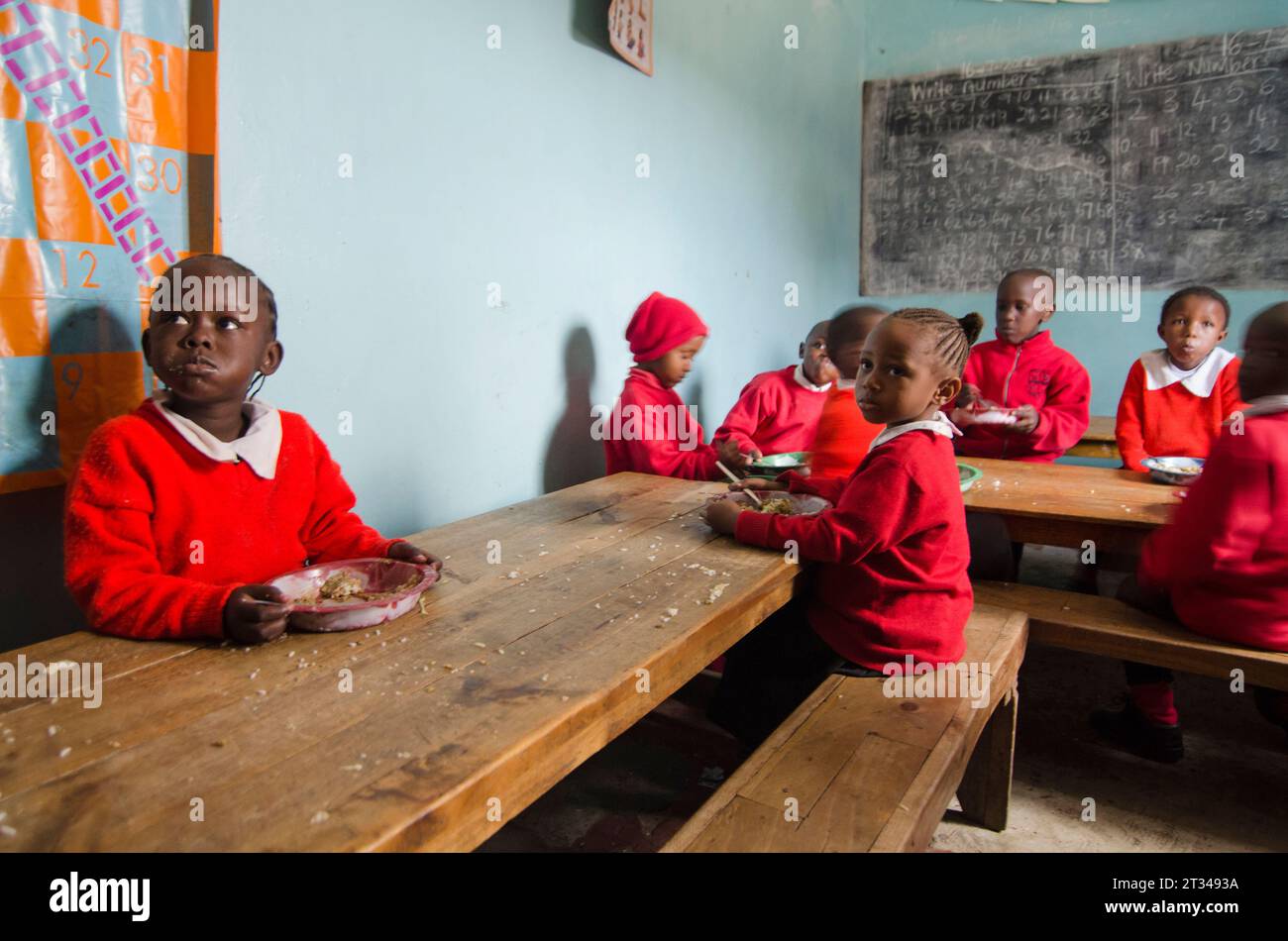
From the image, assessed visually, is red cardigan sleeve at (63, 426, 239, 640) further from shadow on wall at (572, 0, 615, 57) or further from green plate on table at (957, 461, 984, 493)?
shadow on wall at (572, 0, 615, 57)

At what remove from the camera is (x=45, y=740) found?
1.01 meters

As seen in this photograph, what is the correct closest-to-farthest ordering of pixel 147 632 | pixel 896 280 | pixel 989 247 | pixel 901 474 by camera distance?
pixel 147 632 → pixel 901 474 → pixel 989 247 → pixel 896 280

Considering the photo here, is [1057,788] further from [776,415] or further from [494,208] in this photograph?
[494,208]

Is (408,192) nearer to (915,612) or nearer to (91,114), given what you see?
(91,114)

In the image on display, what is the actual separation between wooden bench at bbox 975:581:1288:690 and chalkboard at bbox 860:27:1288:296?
12.1 feet

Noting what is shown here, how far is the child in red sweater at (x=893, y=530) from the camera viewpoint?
6.02 feet

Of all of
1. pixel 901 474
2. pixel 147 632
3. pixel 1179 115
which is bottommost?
pixel 147 632

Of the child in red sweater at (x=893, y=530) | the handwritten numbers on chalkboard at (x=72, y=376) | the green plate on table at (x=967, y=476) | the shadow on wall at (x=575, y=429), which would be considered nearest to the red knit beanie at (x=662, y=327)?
the shadow on wall at (x=575, y=429)

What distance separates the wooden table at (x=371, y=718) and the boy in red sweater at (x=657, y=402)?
4.87ft

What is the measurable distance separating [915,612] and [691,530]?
59 centimetres

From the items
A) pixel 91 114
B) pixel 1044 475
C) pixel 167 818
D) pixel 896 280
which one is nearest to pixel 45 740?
pixel 167 818

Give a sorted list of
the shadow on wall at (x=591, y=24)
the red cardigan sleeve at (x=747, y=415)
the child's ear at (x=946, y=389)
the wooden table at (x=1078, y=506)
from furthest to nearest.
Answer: the red cardigan sleeve at (x=747, y=415)
the shadow on wall at (x=591, y=24)
the wooden table at (x=1078, y=506)
the child's ear at (x=946, y=389)

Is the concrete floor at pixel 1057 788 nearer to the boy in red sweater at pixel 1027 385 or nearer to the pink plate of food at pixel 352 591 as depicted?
the pink plate of food at pixel 352 591

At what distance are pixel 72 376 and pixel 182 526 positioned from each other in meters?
0.44
